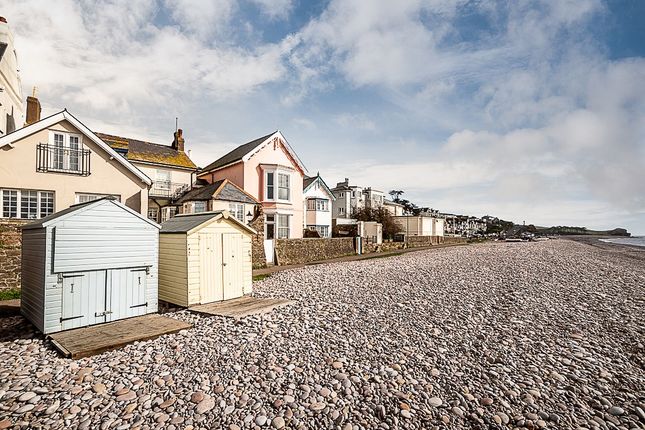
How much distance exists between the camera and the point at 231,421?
15.4ft

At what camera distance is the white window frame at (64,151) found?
57.8 feet

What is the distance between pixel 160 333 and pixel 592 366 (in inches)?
364

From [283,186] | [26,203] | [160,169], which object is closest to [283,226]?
[283,186]

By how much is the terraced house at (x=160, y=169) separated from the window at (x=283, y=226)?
7.87 m

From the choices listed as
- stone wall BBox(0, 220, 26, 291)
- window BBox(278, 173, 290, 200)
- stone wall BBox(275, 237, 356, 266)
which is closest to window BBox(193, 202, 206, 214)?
stone wall BBox(275, 237, 356, 266)

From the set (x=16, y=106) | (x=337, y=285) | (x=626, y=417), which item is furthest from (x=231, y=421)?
(x=16, y=106)

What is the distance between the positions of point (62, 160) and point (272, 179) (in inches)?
542

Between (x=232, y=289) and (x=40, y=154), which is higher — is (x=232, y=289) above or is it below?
below

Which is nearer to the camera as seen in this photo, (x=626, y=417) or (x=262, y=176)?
(x=626, y=417)

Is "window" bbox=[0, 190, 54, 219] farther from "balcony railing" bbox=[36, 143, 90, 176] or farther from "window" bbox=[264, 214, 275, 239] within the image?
"window" bbox=[264, 214, 275, 239]

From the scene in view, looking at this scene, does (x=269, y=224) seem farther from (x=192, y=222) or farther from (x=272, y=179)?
(x=192, y=222)

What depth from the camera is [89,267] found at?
8.73 metres

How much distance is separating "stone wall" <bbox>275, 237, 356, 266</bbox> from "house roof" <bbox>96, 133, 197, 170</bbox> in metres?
12.6

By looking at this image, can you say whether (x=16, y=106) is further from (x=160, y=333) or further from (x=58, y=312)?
(x=160, y=333)
